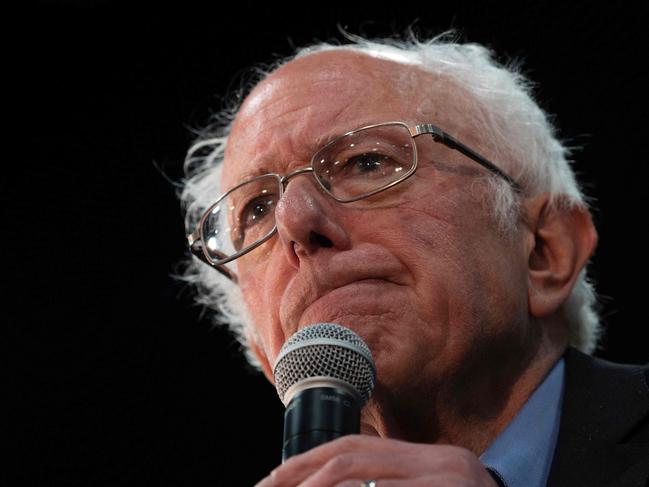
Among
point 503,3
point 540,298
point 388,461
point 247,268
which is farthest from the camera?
point 503,3

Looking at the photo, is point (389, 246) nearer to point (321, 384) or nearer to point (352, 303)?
point (352, 303)

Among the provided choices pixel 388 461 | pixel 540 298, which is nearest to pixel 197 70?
pixel 540 298

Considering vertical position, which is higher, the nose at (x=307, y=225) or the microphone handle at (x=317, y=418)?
the microphone handle at (x=317, y=418)

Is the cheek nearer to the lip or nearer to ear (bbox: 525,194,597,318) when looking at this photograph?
the lip

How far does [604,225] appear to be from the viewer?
316 cm

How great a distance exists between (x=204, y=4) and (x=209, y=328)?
4.29ft

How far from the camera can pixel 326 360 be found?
135cm

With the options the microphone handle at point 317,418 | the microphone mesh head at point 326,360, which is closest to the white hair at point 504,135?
the microphone mesh head at point 326,360

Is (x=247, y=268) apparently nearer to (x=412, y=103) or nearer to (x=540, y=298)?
(x=412, y=103)

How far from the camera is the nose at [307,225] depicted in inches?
78.5

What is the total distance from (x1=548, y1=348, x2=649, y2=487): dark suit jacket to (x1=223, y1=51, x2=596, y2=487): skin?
13 cm

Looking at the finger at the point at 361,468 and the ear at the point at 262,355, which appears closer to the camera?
the finger at the point at 361,468

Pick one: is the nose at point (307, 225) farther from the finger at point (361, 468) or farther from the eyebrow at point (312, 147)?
the finger at point (361, 468)

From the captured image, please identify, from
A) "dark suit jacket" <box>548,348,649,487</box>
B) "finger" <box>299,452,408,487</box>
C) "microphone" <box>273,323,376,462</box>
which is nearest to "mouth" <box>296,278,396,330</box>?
"microphone" <box>273,323,376,462</box>
